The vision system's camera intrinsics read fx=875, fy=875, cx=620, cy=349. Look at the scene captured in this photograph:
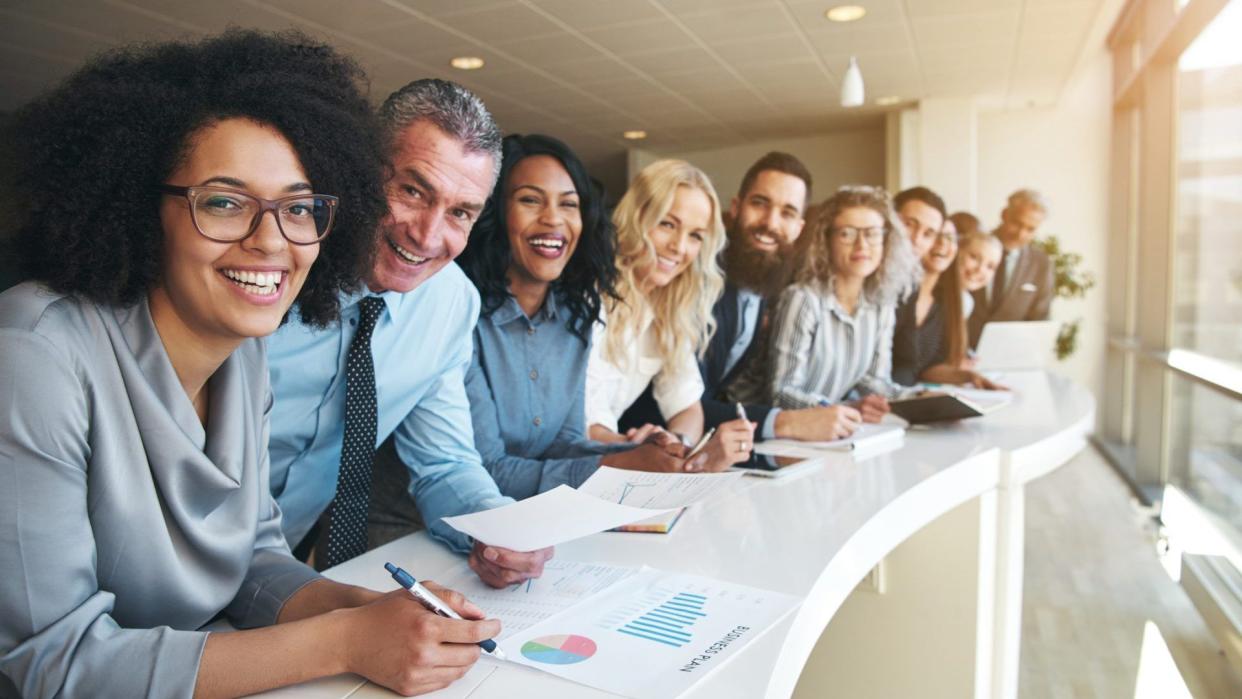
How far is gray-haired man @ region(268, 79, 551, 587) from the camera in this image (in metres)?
1.53

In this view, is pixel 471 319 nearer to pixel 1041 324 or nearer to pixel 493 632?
pixel 493 632

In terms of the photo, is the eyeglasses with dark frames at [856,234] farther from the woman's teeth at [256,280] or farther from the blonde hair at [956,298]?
the woman's teeth at [256,280]

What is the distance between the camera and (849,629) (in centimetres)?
231

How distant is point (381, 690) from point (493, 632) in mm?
129

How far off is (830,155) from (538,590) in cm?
955

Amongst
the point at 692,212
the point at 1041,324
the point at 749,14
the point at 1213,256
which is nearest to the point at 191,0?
the point at 749,14

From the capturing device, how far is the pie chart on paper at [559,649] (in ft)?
3.28

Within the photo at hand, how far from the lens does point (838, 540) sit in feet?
4.80

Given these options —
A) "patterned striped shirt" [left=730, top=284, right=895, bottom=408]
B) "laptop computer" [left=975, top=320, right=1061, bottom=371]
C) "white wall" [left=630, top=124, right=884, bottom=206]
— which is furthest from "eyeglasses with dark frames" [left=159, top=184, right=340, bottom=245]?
"white wall" [left=630, top=124, right=884, bottom=206]

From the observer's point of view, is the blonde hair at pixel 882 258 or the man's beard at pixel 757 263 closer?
the man's beard at pixel 757 263

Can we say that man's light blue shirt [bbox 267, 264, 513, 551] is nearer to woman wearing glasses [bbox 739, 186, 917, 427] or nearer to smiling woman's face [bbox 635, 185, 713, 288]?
smiling woman's face [bbox 635, 185, 713, 288]

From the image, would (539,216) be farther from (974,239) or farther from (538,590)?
(974,239)

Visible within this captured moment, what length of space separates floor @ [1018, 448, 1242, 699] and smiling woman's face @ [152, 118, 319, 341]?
A: 9.24 ft

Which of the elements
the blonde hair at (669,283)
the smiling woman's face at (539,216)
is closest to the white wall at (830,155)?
the blonde hair at (669,283)
